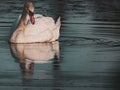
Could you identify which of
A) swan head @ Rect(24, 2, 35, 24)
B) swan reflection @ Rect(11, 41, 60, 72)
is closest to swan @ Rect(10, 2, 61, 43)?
A: swan head @ Rect(24, 2, 35, 24)

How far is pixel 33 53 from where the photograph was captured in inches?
547

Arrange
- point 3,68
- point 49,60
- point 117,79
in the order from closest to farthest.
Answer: point 117,79, point 3,68, point 49,60

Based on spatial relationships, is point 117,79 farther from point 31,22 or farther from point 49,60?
point 31,22

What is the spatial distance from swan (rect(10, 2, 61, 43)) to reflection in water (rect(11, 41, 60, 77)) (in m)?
0.21

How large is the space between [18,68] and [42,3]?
13.9m

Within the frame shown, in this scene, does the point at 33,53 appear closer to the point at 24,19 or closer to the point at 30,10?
the point at 30,10

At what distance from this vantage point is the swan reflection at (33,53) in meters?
12.7

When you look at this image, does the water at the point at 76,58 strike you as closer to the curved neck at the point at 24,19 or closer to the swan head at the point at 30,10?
the curved neck at the point at 24,19

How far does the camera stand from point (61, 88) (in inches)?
412

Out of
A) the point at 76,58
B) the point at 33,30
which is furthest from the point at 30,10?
the point at 76,58

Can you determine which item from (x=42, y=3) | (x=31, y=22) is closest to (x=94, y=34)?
(x=31, y=22)

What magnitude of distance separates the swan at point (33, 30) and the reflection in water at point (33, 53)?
8.1 inches

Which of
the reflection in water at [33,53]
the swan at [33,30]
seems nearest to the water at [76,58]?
the reflection in water at [33,53]

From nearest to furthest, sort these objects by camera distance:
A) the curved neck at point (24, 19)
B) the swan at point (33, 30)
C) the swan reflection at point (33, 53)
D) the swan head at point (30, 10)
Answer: the swan reflection at point (33, 53), the swan at point (33, 30), the swan head at point (30, 10), the curved neck at point (24, 19)
